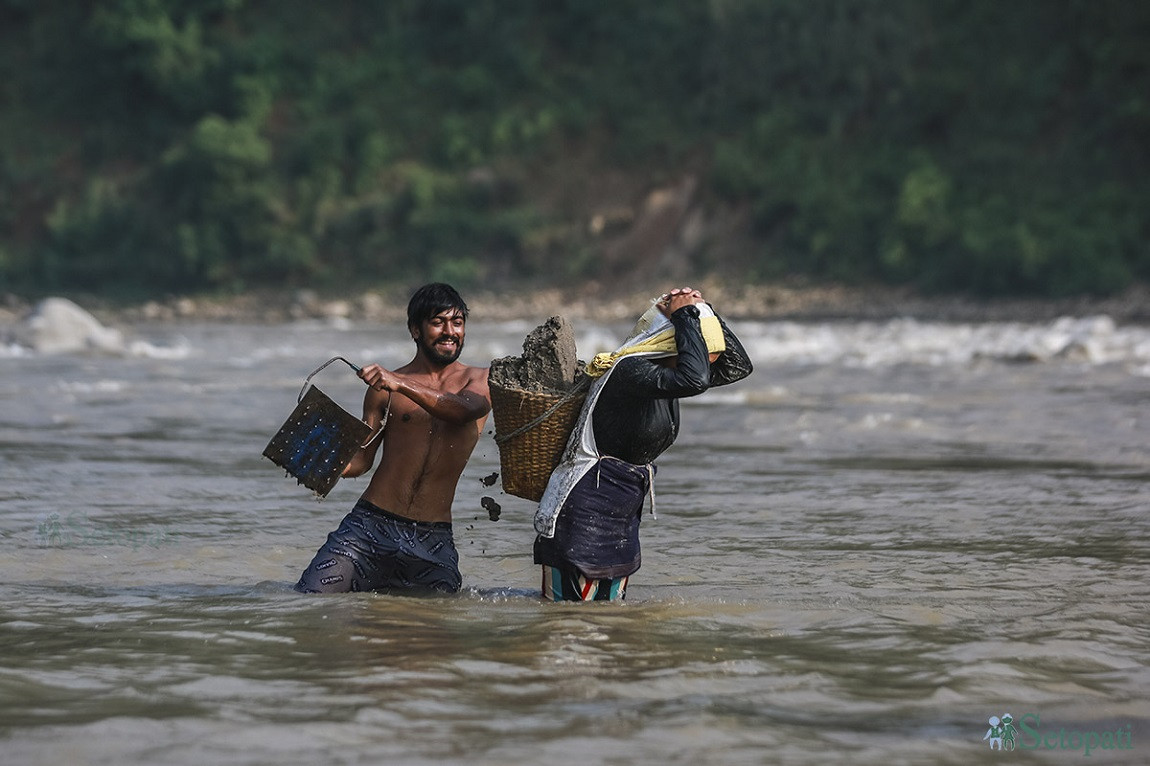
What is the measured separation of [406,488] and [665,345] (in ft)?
3.55

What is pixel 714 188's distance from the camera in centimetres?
3584

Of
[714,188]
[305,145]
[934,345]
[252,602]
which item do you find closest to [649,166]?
[714,188]

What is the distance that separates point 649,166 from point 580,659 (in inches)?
1309

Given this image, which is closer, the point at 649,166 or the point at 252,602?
the point at 252,602

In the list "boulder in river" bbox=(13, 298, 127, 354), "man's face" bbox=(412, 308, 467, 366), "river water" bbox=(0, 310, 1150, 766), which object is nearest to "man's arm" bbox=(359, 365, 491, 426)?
"man's face" bbox=(412, 308, 467, 366)

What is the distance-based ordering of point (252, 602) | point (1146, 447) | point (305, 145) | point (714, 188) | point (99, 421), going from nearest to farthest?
point (252, 602), point (1146, 447), point (99, 421), point (714, 188), point (305, 145)

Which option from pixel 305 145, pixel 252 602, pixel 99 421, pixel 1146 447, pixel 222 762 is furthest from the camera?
pixel 305 145

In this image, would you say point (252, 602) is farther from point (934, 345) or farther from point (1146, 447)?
point (934, 345)

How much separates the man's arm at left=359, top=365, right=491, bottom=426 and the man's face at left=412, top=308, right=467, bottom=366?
4.3 inches

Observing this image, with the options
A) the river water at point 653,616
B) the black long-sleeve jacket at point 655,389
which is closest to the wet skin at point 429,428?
the river water at point 653,616

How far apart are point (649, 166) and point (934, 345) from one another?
17.3 metres

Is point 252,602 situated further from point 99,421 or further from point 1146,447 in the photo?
point 99,421

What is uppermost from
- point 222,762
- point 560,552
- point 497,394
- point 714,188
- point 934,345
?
point 714,188

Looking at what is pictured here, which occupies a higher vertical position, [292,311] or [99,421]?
[292,311]
